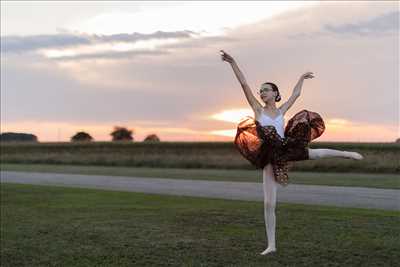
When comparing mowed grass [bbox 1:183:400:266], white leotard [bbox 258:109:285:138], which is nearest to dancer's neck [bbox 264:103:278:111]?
white leotard [bbox 258:109:285:138]

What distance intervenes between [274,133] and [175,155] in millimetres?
38224

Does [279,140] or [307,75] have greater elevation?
[307,75]

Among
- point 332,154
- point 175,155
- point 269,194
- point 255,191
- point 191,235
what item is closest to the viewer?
point 332,154

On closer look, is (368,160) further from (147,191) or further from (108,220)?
(108,220)

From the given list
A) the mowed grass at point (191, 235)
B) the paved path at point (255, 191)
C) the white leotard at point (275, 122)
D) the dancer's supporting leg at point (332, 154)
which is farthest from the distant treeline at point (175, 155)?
Answer: the dancer's supporting leg at point (332, 154)

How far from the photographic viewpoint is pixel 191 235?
11.9 metres

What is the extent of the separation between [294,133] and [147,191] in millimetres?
13370

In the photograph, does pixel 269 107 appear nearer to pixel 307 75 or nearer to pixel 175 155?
pixel 307 75

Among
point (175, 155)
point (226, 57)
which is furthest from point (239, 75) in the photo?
point (175, 155)

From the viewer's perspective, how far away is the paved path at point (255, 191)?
17.1 meters

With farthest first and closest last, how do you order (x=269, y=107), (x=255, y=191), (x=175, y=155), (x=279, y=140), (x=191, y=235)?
(x=175, y=155)
(x=255, y=191)
(x=191, y=235)
(x=269, y=107)
(x=279, y=140)

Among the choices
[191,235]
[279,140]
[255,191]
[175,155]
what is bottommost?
[191,235]

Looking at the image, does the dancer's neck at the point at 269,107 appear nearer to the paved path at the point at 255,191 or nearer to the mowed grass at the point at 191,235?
the mowed grass at the point at 191,235

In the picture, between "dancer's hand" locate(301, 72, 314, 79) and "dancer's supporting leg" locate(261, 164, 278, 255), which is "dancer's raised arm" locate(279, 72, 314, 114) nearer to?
"dancer's hand" locate(301, 72, 314, 79)
